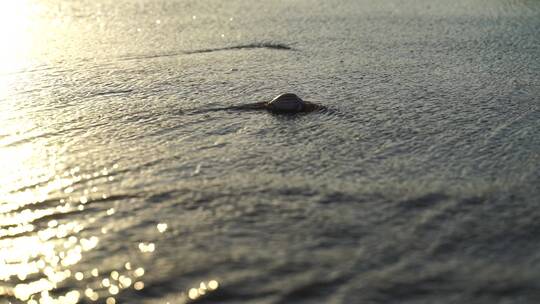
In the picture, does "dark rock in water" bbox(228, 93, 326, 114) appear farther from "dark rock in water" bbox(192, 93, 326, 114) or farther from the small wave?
the small wave

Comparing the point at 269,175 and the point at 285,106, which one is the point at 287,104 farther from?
the point at 269,175

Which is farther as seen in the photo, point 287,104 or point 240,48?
point 240,48

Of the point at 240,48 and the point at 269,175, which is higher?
the point at 240,48

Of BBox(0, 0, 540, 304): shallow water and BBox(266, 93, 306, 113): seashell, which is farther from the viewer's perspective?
BBox(266, 93, 306, 113): seashell

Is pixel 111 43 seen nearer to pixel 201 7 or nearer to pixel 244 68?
pixel 244 68

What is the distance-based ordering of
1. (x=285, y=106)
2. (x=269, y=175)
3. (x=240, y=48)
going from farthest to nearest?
(x=240, y=48) → (x=285, y=106) → (x=269, y=175)

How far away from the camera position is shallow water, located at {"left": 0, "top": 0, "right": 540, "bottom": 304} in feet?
5.57

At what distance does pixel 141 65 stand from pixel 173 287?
3.07 m

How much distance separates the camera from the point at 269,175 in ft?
7.89

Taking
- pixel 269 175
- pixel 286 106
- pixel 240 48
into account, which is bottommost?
pixel 269 175

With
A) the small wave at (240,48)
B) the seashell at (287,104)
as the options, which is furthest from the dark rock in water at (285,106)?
the small wave at (240,48)

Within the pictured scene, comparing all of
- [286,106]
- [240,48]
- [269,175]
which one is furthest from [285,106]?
[240,48]

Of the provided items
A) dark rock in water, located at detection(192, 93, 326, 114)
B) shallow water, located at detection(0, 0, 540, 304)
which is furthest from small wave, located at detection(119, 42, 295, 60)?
dark rock in water, located at detection(192, 93, 326, 114)

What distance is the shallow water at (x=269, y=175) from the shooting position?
170 cm
